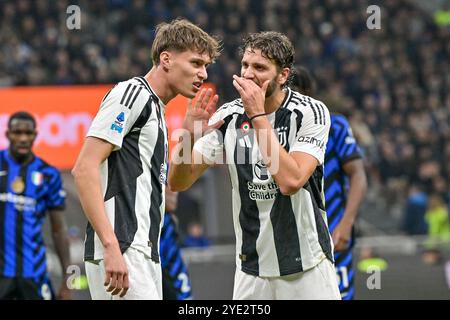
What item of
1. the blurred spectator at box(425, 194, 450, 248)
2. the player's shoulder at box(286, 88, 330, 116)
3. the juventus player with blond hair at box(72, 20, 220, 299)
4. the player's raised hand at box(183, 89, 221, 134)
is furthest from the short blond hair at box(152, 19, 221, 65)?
the blurred spectator at box(425, 194, 450, 248)

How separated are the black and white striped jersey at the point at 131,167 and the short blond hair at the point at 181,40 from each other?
0.27 meters

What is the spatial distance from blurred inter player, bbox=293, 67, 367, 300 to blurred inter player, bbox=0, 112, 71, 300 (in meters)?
2.17

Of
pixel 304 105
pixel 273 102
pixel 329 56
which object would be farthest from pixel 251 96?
pixel 329 56

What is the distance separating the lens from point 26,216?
7.61m

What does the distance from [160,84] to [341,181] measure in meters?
2.62

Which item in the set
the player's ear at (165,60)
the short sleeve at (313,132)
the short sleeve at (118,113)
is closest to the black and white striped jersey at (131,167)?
the short sleeve at (118,113)

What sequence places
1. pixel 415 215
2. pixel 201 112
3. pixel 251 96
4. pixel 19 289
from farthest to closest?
pixel 415 215 → pixel 19 289 → pixel 201 112 → pixel 251 96

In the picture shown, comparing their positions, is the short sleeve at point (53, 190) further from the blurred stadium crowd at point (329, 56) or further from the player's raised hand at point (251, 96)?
the blurred stadium crowd at point (329, 56)

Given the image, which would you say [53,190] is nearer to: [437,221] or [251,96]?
[251,96]

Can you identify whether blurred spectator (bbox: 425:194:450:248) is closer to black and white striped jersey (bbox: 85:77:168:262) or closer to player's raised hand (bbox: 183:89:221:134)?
player's raised hand (bbox: 183:89:221:134)

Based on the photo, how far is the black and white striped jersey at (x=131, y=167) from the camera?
479 centimetres

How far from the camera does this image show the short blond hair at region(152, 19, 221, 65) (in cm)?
509

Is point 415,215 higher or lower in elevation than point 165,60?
lower

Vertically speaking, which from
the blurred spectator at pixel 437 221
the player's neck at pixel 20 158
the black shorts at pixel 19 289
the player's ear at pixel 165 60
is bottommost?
the blurred spectator at pixel 437 221
